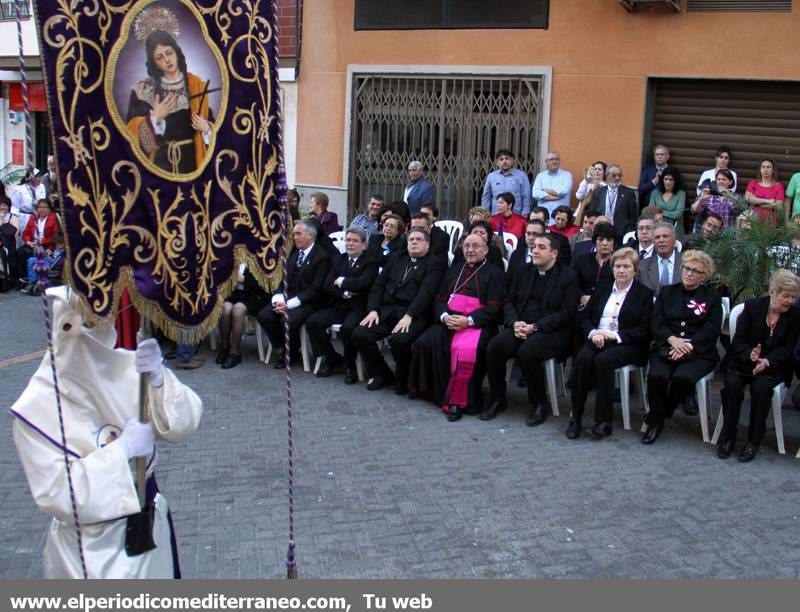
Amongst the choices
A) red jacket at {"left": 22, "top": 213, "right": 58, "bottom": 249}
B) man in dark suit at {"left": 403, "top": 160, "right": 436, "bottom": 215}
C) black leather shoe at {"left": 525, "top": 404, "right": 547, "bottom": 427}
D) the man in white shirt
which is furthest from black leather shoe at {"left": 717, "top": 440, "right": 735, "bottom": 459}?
red jacket at {"left": 22, "top": 213, "right": 58, "bottom": 249}

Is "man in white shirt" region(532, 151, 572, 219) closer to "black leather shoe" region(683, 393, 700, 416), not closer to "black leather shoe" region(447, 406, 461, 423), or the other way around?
"black leather shoe" region(683, 393, 700, 416)

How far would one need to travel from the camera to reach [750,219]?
8.78 metres

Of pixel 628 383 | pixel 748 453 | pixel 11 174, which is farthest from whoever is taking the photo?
pixel 11 174

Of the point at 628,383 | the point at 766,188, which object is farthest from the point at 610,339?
the point at 766,188

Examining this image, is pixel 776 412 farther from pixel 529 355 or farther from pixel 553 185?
pixel 553 185

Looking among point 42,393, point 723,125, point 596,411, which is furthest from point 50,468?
point 723,125

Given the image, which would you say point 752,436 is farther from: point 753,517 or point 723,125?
point 723,125

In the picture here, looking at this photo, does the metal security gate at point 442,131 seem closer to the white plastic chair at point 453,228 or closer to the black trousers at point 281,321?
the white plastic chair at point 453,228

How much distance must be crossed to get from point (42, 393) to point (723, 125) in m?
10.2

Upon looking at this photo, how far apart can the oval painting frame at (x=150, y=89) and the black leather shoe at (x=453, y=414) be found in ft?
15.0

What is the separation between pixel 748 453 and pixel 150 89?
5237 mm

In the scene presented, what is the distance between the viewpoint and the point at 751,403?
24.0ft

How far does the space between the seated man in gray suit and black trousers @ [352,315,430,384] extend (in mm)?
1991

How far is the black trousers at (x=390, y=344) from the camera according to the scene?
344 inches
